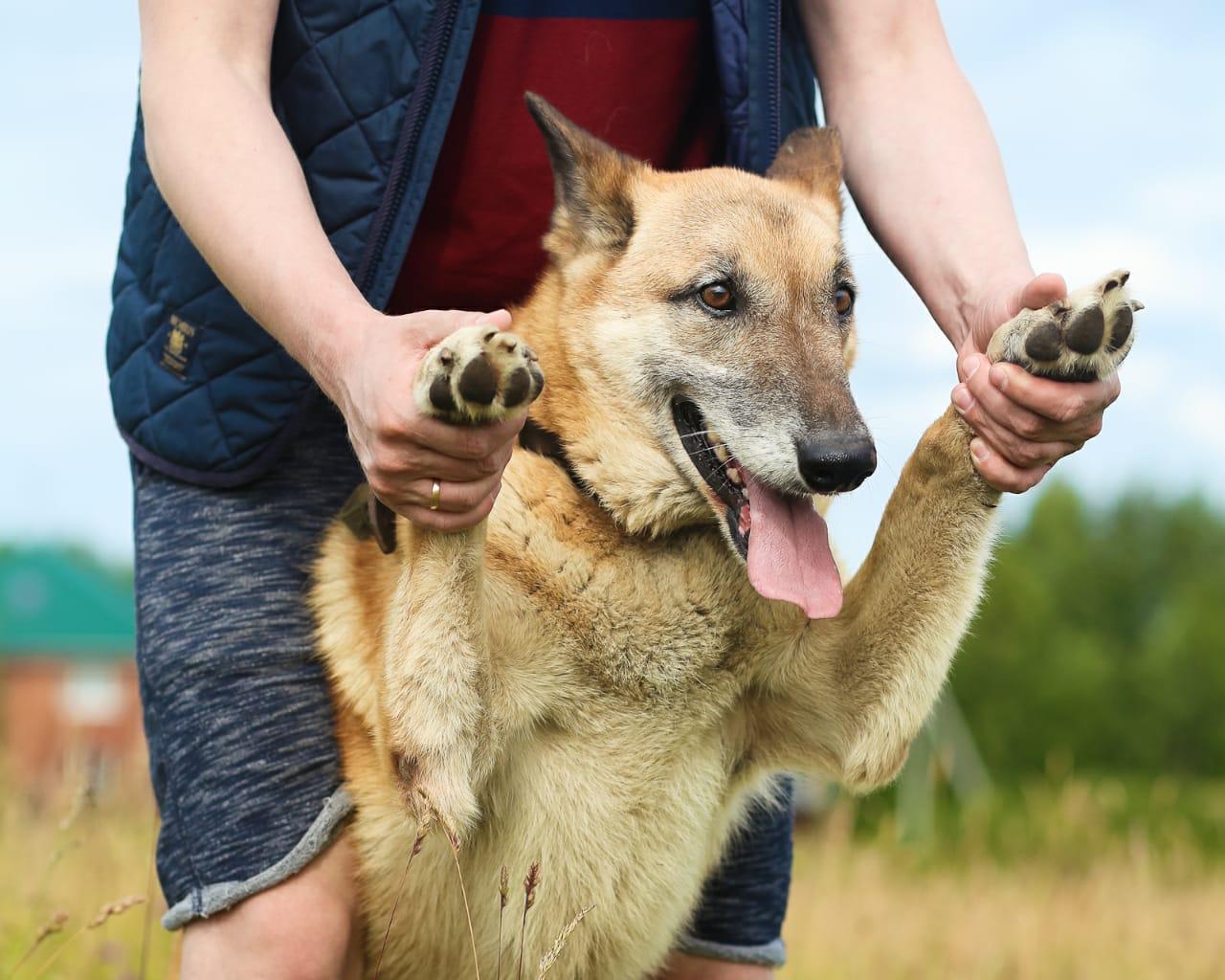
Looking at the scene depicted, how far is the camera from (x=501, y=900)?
7.53 feet

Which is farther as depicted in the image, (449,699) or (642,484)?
(642,484)

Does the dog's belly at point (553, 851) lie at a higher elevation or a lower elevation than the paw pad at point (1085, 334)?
lower

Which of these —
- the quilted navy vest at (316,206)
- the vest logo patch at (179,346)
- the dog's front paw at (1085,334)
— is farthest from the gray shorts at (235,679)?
the dog's front paw at (1085,334)

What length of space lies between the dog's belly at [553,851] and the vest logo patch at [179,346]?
910 millimetres

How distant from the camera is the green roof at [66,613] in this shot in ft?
112

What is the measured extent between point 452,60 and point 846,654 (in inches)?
55.9

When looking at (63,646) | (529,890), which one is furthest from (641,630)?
(63,646)

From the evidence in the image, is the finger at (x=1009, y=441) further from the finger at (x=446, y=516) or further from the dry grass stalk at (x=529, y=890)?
the dry grass stalk at (x=529, y=890)

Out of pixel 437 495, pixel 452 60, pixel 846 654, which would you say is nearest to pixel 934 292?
pixel 846 654

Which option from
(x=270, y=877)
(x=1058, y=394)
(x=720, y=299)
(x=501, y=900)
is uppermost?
(x=1058, y=394)

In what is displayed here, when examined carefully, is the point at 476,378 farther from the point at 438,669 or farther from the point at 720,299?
the point at 720,299

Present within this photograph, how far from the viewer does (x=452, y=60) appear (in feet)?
8.05

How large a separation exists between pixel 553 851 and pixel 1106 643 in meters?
35.3

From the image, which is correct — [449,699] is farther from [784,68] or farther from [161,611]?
[784,68]
